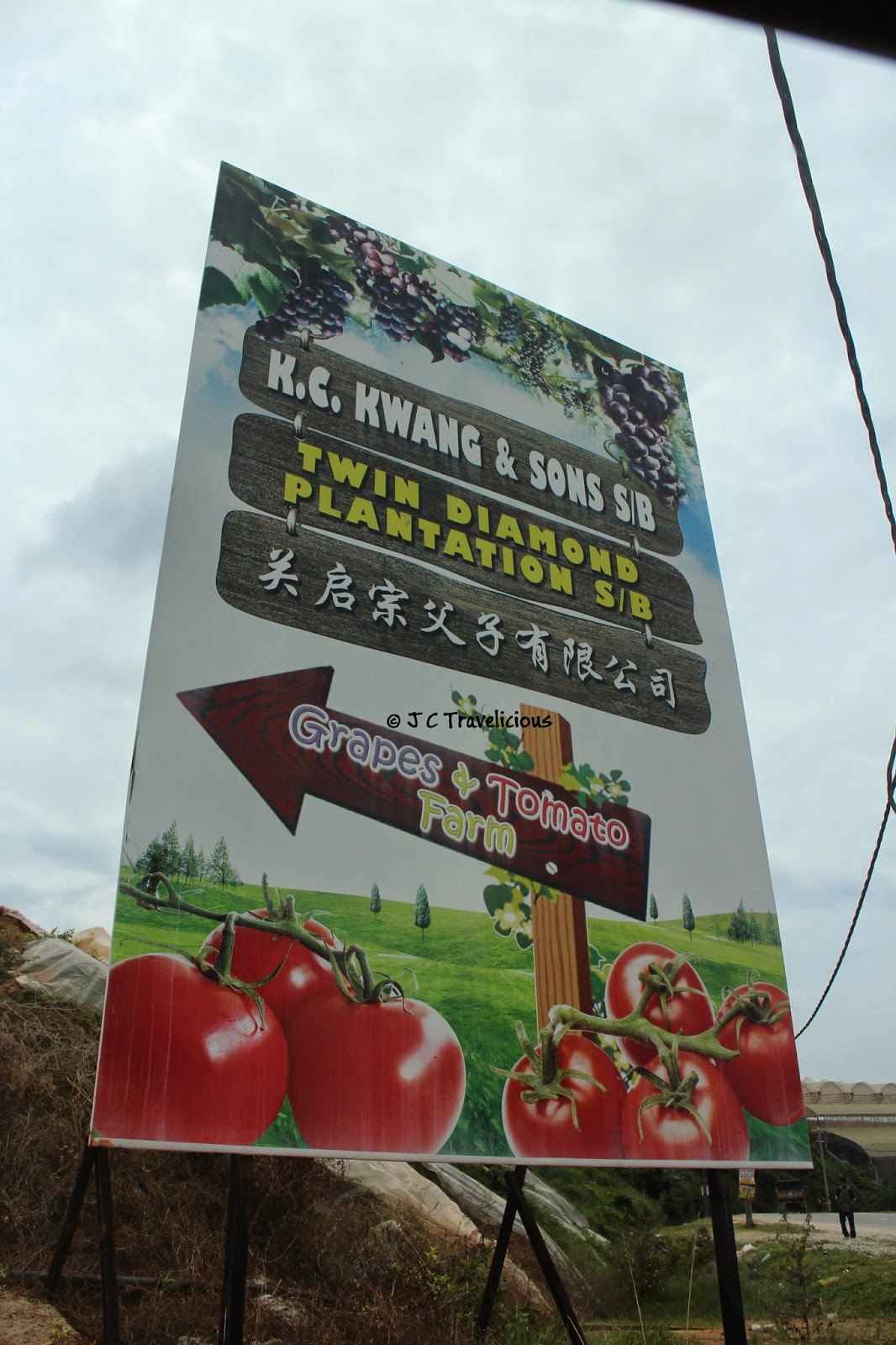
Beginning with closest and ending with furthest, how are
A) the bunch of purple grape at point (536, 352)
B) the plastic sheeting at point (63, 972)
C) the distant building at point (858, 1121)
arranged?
the bunch of purple grape at point (536, 352), the plastic sheeting at point (63, 972), the distant building at point (858, 1121)

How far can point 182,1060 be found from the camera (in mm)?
4230

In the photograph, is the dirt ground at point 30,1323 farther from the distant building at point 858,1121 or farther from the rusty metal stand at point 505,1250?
the distant building at point 858,1121

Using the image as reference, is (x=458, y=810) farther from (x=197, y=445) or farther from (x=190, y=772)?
(x=197, y=445)

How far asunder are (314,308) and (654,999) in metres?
4.88

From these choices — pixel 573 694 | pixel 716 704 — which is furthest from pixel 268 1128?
pixel 716 704

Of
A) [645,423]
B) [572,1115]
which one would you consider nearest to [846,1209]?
[572,1115]

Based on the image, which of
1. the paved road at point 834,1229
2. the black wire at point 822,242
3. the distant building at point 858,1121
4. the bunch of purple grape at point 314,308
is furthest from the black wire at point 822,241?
the distant building at point 858,1121

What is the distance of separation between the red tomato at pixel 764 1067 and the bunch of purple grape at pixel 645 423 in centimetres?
383

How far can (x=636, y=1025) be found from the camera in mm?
5461

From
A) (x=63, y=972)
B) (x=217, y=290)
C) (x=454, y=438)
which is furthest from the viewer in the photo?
(x=63, y=972)

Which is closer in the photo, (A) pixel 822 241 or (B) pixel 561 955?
(A) pixel 822 241

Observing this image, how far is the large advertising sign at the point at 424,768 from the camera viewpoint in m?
4.56

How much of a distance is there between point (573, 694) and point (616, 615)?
835 mm

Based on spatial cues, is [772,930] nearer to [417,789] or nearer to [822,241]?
[417,789]
